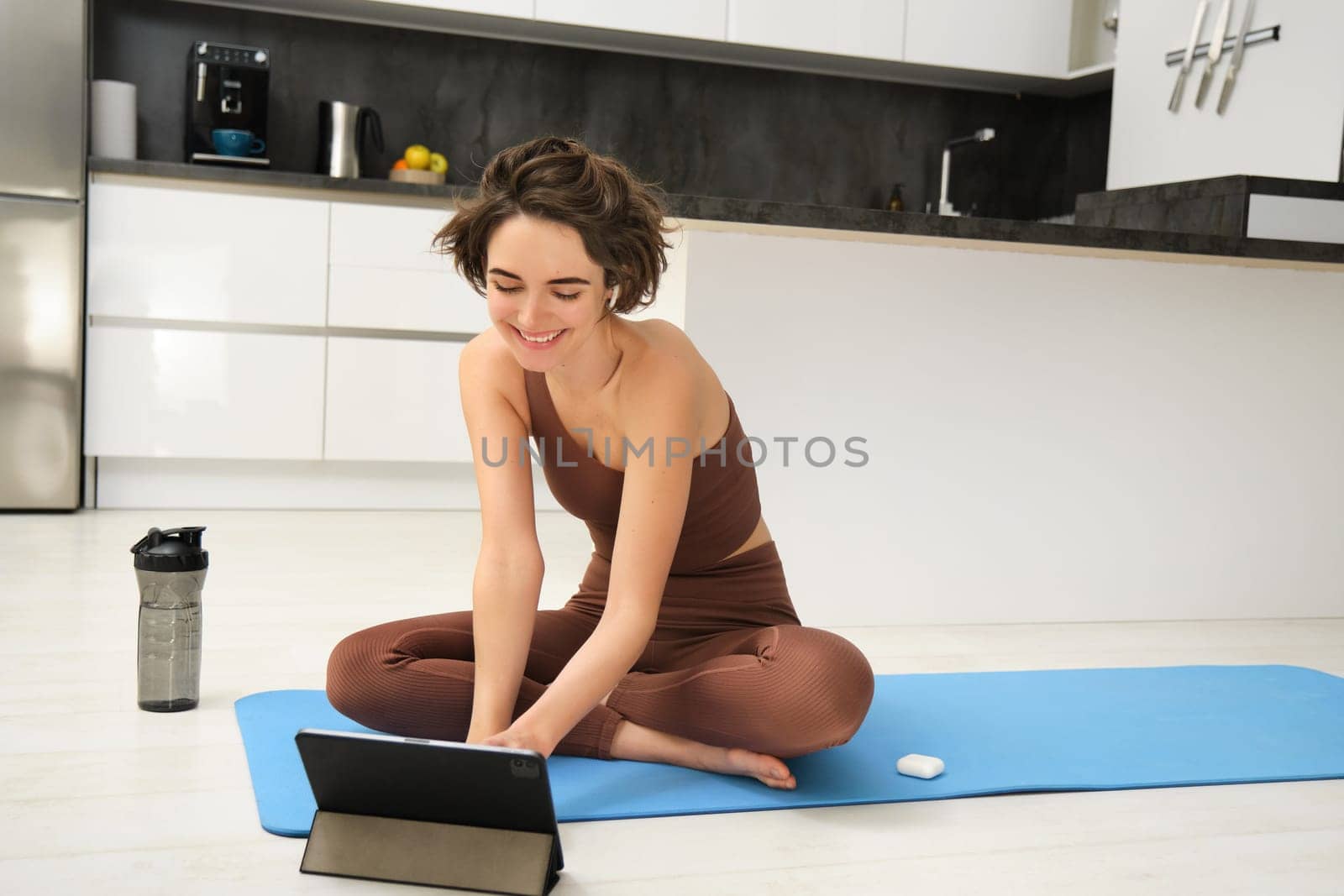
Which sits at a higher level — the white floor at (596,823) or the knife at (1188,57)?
the knife at (1188,57)

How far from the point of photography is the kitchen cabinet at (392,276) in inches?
155

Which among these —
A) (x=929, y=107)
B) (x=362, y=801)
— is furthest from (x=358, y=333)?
(x=362, y=801)

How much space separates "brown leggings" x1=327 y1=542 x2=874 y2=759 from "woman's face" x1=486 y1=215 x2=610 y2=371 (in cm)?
46

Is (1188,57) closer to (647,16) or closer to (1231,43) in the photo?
(1231,43)

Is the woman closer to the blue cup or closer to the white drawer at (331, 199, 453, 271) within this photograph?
the white drawer at (331, 199, 453, 271)

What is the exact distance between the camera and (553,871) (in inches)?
51.0

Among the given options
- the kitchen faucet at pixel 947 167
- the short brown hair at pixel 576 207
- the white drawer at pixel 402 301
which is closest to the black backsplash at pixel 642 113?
the kitchen faucet at pixel 947 167

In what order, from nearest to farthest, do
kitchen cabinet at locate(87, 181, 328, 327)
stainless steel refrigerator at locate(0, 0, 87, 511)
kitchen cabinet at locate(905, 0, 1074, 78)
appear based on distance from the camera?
stainless steel refrigerator at locate(0, 0, 87, 511)
kitchen cabinet at locate(87, 181, 328, 327)
kitchen cabinet at locate(905, 0, 1074, 78)

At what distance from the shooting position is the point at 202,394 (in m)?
3.89

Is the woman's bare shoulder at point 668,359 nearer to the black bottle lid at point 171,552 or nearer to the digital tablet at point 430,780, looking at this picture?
the digital tablet at point 430,780

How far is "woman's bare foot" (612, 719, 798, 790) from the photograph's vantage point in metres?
1.60

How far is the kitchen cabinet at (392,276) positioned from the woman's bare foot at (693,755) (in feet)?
8.18

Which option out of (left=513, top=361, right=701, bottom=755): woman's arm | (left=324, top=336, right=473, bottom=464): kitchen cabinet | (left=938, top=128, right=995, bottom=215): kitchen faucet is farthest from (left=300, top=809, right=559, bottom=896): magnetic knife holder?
(left=938, top=128, right=995, bottom=215): kitchen faucet

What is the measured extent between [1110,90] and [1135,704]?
3708 mm
